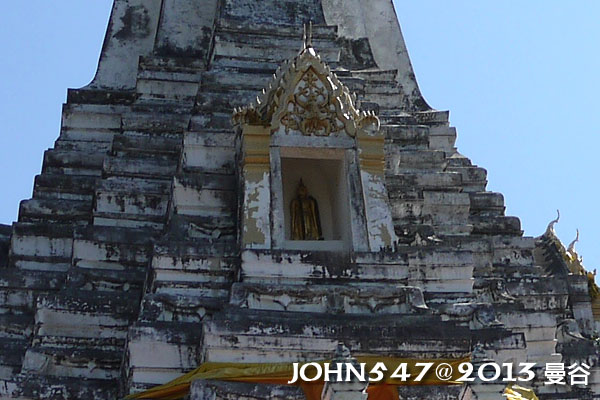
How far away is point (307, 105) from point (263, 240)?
1.83 m

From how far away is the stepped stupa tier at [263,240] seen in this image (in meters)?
11.5

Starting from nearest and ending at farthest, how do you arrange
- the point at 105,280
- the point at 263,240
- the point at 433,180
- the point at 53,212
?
the point at 263,240
the point at 105,280
the point at 433,180
the point at 53,212

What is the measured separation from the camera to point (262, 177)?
42.4ft

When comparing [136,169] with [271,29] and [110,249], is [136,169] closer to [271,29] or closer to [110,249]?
[110,249]

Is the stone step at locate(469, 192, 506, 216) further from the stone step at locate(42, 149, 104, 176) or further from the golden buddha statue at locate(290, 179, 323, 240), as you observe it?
the stone step at locate(42, 149, 104, 176)

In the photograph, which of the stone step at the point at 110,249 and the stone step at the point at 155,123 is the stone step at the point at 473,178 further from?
the stone step at the point at 110,249

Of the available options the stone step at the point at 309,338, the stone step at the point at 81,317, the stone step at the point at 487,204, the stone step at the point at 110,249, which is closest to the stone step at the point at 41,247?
the stone step at the point at 110,249

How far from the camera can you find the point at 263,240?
12422 millimetres

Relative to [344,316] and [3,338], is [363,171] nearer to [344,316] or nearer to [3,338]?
[344,316]

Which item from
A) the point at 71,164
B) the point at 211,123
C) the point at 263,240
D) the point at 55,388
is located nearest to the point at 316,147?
the point at 263,240

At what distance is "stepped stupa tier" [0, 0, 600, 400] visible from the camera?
454 inches

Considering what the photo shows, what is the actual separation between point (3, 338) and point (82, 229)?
1.67m

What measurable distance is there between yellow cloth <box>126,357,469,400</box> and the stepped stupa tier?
10 centimetres

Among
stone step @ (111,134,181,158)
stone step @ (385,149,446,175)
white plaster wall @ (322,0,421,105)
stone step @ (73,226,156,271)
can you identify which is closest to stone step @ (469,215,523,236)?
stone step @ (385,149,446,175)
